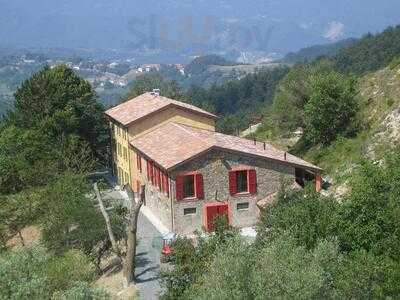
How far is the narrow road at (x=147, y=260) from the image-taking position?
28.5 meters

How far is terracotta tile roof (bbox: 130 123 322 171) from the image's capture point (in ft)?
118

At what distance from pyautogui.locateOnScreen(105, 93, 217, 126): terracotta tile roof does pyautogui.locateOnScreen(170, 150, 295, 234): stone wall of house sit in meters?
9.81

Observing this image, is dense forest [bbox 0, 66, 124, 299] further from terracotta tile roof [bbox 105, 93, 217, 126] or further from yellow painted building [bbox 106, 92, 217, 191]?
terracotta tile roof [bbox 105, 93, 217, 126]

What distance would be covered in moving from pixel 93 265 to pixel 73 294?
566 inches

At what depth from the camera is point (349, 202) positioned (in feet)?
81.0

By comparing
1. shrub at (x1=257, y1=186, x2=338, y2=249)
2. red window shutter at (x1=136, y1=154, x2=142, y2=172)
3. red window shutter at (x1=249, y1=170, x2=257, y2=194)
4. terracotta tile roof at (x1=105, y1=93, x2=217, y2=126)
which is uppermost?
shrub at (x1=257, y1=186, x2=338, y2=249)

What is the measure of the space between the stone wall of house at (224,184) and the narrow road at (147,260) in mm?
1616

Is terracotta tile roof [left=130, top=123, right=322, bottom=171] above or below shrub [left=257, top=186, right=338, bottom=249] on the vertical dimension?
below

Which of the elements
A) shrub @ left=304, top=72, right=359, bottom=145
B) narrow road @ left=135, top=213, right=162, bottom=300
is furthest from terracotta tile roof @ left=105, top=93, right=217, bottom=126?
narrow road @ left=135, top=213, right=162, bottom=300

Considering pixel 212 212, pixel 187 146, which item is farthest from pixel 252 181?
pixel 187 146

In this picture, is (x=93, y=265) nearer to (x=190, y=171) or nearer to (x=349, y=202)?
(x=190, y=171)

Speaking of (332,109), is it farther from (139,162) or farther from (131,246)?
(131,246)

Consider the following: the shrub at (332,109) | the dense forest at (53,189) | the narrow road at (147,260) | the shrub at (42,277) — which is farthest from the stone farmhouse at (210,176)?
the shrub at (42,277)

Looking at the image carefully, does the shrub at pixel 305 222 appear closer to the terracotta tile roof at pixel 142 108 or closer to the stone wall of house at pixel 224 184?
the stone wall of house at pixel 224 184
